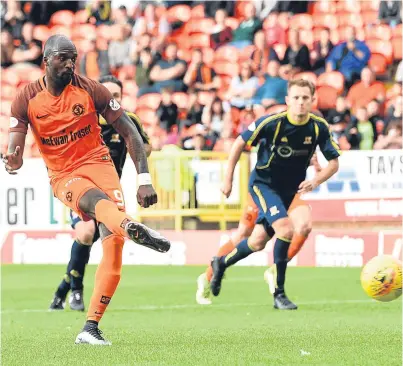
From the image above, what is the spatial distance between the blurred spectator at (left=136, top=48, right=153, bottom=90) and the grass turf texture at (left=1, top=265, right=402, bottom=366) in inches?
341

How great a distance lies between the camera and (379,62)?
72.5 feet

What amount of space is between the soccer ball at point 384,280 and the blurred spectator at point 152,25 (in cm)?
1489

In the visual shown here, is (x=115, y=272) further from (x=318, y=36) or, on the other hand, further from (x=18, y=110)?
(x=318, y=36)

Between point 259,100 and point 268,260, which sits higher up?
point 259,100

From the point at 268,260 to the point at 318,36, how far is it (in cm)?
609

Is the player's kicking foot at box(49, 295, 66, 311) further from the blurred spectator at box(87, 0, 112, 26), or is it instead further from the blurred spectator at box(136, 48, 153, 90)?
the blurred spectator at box(87, 0, 112, 26)

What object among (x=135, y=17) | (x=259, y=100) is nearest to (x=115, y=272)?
(x=259, y=100)

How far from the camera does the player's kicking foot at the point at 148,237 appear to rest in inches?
296

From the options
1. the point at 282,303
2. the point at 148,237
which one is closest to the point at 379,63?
the point at 282,303

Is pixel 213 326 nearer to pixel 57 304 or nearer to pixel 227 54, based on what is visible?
pixel 57 304

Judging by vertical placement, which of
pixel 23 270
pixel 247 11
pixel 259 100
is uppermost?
pixel 247 11

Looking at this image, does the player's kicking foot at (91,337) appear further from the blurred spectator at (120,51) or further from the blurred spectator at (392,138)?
the blurred spectator at (120,51)

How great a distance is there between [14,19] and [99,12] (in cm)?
206

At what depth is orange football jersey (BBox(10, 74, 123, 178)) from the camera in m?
8.45
